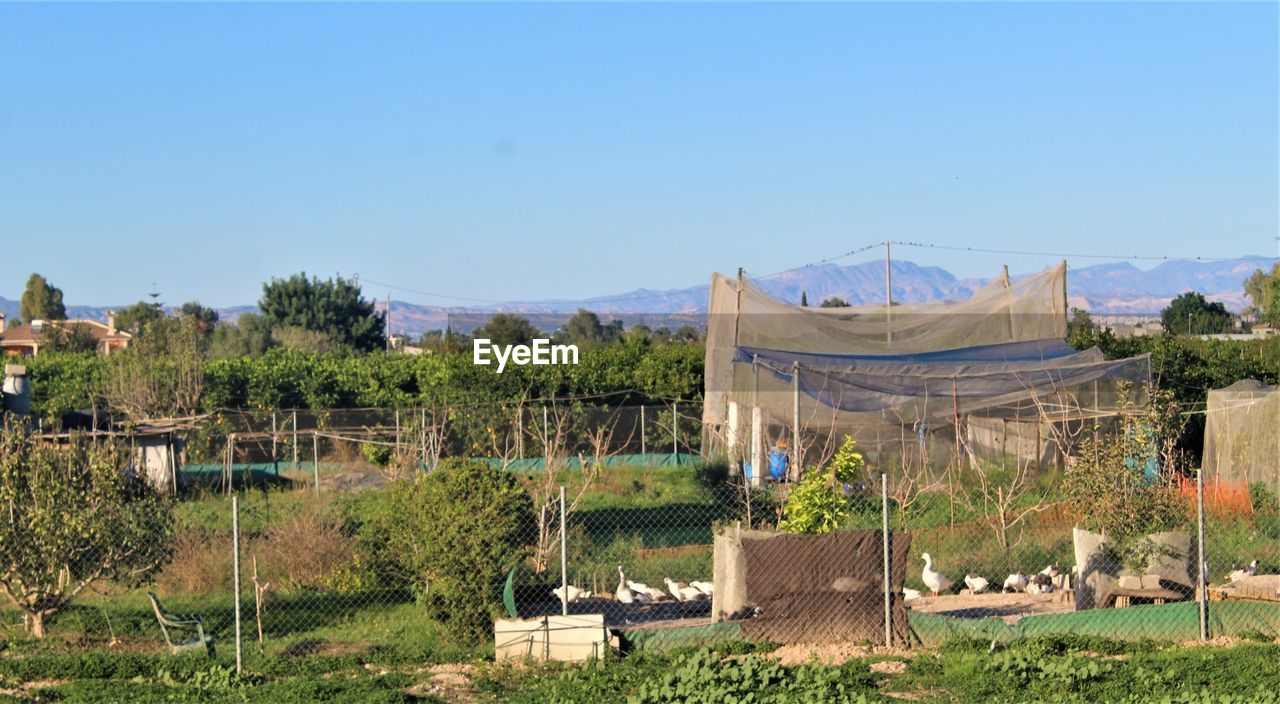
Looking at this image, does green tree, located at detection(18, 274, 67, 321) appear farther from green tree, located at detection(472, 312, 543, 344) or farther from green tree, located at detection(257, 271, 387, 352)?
green tree, located at detection(472, 312, 543, 344)

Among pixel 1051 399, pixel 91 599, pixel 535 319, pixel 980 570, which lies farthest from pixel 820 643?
pixel 535 319

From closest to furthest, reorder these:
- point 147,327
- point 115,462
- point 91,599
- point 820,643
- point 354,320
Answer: point 820,643 → point 115,462 → point 91,599 → point 147,327 → point 354,320

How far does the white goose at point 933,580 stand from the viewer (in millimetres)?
12672

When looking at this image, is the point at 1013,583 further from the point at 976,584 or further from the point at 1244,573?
the point at 1244,573

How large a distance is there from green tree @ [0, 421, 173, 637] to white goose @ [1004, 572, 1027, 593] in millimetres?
7949

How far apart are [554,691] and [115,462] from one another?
567cm

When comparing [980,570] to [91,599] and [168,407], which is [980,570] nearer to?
[91,599]

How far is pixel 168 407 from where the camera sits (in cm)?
2989

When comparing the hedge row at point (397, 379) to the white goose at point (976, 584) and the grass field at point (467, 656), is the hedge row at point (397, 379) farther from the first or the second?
the white goose at point (976, 584)

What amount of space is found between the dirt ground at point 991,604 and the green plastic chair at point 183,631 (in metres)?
6.14

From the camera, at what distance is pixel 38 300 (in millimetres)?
92375

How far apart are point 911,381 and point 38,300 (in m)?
87.1

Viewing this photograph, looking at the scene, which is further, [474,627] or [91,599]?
[91,599]

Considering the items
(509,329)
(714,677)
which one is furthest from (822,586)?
(509,329)
